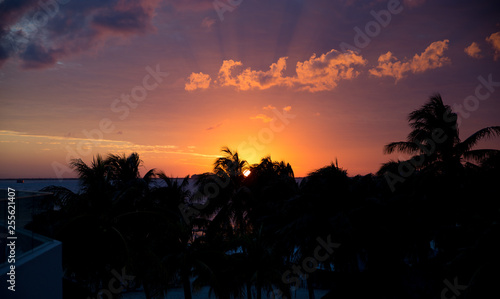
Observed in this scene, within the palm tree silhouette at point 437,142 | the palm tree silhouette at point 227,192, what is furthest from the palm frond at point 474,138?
the palm tree silhouette at point 227,192

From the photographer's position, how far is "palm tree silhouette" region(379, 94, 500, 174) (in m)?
25.4

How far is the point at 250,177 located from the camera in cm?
3331

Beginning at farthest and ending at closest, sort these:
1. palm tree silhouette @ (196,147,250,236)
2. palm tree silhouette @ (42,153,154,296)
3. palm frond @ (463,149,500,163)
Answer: palm tree silhouette @ (196,147,250,236), palm frond @ (463,149,500,163), palm tree silhouette @ (42,153,154,296)

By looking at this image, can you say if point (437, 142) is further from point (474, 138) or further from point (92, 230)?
point (92, 230)

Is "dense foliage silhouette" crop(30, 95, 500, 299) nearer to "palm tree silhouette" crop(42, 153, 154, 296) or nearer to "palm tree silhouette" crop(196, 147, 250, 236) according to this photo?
"palm tree silhouette" crop(42, 153, 154, 296)

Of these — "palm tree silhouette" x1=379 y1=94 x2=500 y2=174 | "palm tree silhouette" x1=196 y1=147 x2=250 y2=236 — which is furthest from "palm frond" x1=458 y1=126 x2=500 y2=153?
"palm tree silhouette" x1=196 y1=147 x2=250 y2=236

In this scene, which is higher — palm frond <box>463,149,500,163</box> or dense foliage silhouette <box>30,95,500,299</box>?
palm frond <box>463,149,500,163</box>

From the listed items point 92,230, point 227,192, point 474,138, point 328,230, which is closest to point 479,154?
point 474,138

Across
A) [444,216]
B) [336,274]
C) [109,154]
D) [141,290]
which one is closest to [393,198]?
[444,216]

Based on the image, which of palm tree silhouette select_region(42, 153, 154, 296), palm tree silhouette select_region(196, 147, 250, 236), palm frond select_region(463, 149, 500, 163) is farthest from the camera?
palm tree silhouette select_region(196, 147, 250, 236)

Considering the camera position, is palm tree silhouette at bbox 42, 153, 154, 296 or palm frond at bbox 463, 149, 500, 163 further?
palm frond at bbox 463, 149, 500, 163

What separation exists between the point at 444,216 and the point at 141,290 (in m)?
30.1

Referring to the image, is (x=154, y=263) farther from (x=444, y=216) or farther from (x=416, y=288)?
(x=444, y=216)

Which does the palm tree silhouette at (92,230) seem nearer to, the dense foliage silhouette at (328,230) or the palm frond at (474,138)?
the dense foliage silhouette at (328,230)
